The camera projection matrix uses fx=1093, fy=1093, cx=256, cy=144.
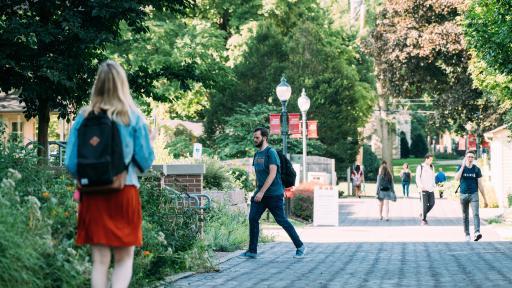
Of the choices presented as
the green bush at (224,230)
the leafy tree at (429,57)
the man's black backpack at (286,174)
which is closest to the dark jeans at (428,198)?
the green bush at (224,230)

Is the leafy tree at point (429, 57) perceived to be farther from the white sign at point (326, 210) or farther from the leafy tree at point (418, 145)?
the leafy tree at point (418, 145)

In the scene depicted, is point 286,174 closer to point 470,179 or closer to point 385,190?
point 470,179

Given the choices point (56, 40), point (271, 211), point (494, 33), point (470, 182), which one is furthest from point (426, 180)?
point (56, 40)

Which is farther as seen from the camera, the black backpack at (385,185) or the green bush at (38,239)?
the black backpack at (385,185)

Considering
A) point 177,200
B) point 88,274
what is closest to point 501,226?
point 177,200

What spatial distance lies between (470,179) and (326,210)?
8.01 meters

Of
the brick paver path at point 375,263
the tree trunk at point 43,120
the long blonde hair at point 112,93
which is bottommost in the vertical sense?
the brick paver path at point 375,263

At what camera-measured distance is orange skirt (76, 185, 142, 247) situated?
7152mm

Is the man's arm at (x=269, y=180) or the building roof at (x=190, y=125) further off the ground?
the building roof at (x=190, y=125)

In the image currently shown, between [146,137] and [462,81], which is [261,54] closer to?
[462,81]

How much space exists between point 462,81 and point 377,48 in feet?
14.1

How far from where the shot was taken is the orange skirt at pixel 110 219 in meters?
7.15

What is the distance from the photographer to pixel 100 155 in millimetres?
7137

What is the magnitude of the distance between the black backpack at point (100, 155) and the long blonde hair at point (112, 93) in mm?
55
